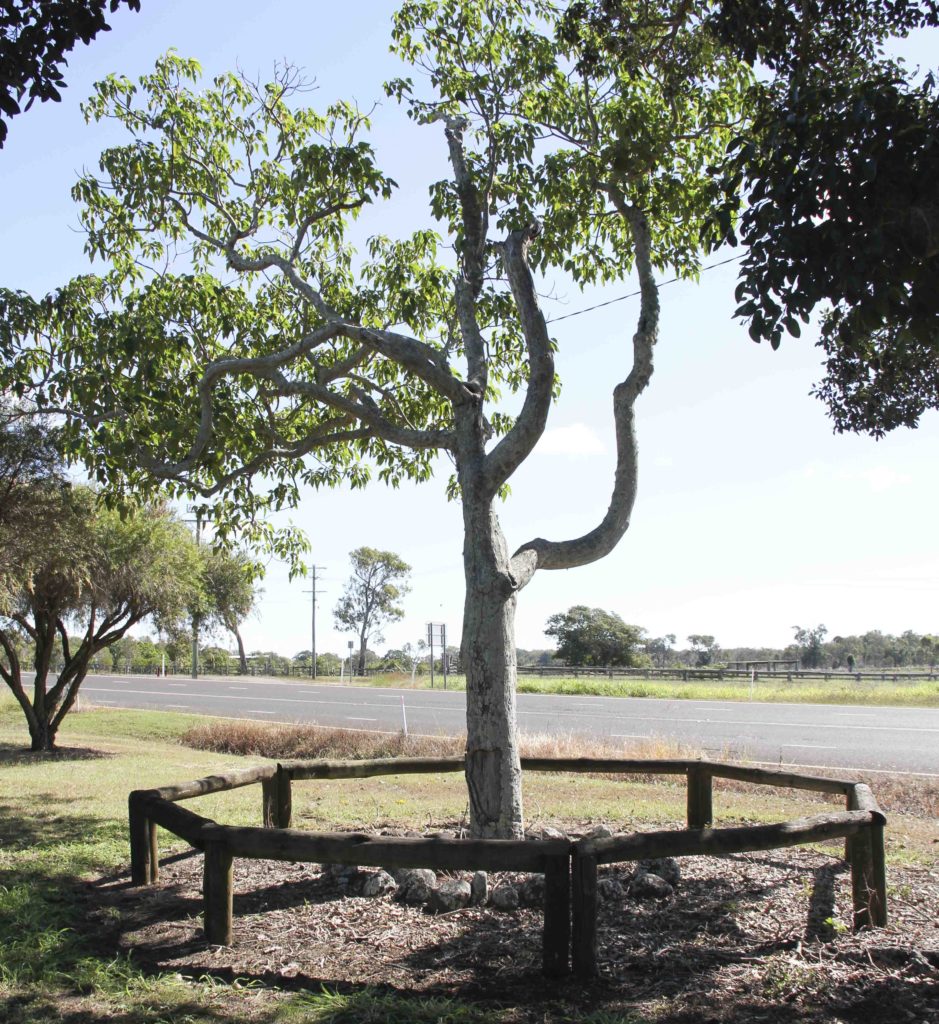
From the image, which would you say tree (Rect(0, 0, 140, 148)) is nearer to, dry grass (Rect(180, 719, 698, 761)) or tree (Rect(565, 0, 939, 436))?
tree (Rect(565, 0, 939, 436))

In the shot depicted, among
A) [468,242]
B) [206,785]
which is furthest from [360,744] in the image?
[468,242]

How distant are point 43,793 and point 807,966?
9235mm

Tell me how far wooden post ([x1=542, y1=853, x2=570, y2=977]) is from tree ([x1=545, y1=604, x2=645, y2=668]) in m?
62.3

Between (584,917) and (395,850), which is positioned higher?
(395,850)

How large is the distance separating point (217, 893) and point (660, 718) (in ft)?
68.5

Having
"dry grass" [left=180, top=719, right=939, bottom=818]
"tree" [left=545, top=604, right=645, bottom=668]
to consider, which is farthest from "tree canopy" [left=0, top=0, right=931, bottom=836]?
"tree" [left=545, top=604, right=645, bottom=668]

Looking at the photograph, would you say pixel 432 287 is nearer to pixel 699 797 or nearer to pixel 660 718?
pixel 699 797

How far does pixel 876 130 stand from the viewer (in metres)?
4.77

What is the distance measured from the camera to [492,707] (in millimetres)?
6691

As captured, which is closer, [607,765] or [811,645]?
[607,765]

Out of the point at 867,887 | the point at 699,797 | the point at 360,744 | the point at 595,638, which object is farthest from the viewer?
the point at 595,638

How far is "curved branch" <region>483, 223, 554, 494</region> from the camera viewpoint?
7.06 m

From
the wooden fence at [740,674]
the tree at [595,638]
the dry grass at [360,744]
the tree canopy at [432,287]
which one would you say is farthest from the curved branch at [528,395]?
the tree at [595,638]

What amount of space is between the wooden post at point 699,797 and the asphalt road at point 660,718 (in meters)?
5.64
